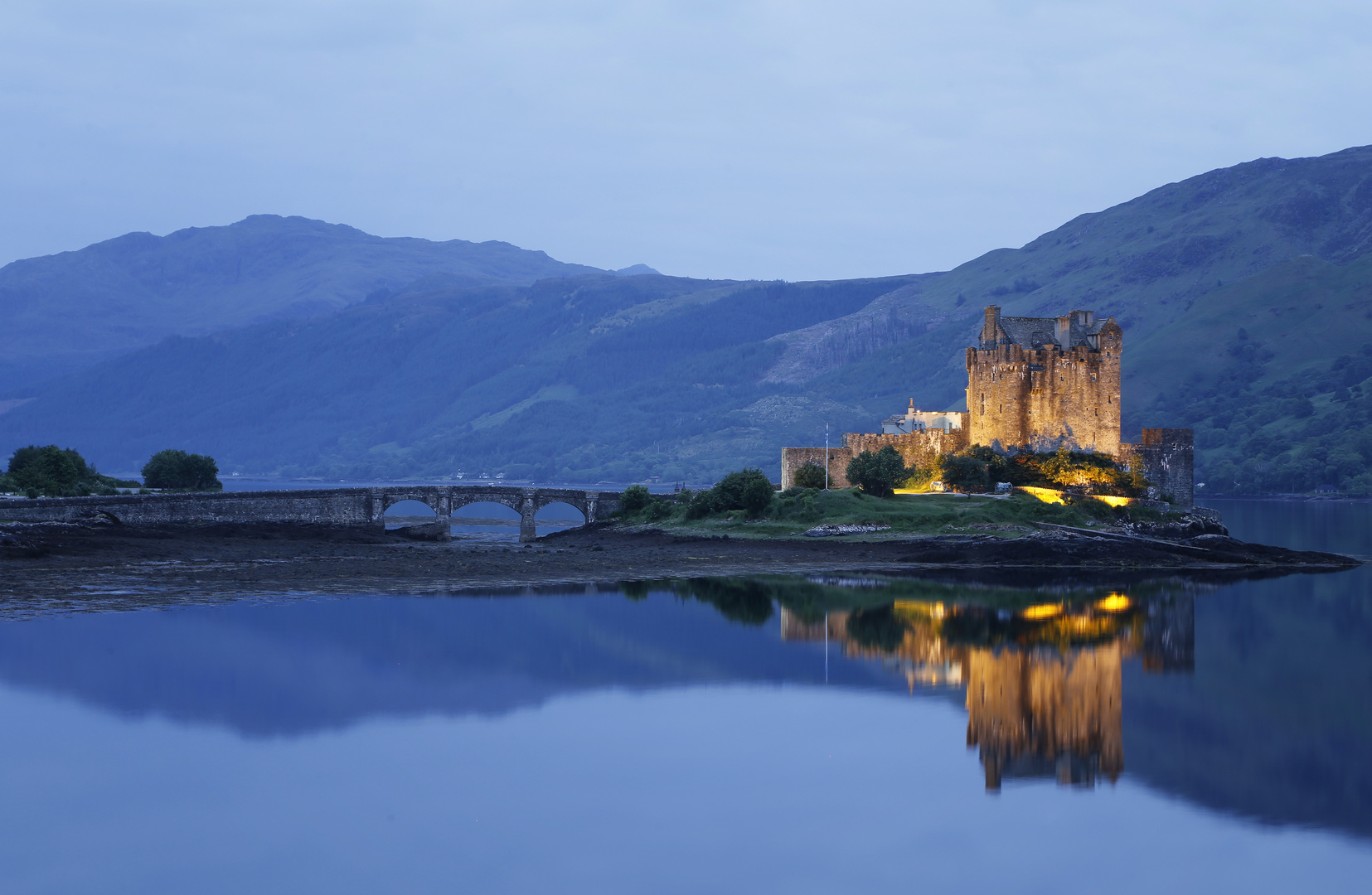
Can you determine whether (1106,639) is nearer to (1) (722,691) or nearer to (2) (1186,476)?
(1) (722,691)

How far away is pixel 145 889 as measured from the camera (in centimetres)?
2153

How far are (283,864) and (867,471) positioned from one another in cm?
6104

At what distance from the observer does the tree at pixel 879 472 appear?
80.8m

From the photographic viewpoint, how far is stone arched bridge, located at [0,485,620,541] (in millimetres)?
70625

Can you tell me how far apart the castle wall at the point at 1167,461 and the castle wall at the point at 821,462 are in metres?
17.0

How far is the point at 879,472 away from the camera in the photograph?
8075 cm

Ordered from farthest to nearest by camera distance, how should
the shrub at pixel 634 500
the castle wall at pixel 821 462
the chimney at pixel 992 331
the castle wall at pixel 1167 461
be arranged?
the shrub at pixel 634 500, the castle wall at pixel 821 462, the chimney at pixel 992 331, the castle wall at pixel 1167 461

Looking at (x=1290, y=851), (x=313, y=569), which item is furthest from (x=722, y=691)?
(x=313, y=569)

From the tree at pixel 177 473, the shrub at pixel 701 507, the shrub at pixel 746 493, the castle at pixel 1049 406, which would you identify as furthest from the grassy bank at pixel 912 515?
the tree at pixel 177 473

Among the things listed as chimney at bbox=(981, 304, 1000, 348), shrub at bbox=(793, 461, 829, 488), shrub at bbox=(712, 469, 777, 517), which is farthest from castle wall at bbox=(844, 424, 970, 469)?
shrub at bbox=(712, 469, 777, 517)

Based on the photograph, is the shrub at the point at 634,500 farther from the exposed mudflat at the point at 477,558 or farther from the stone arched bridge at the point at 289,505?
the exposed mudflat at the point at 477,558

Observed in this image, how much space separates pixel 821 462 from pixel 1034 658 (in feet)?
149

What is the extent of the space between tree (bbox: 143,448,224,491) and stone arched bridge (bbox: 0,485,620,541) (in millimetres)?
11000

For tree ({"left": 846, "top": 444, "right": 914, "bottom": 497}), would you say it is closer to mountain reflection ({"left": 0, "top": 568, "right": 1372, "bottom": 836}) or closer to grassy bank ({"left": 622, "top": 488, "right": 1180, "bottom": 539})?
grassy bank ({"left": 622, "top": 488, "right": 1180, "bottom": 539})
